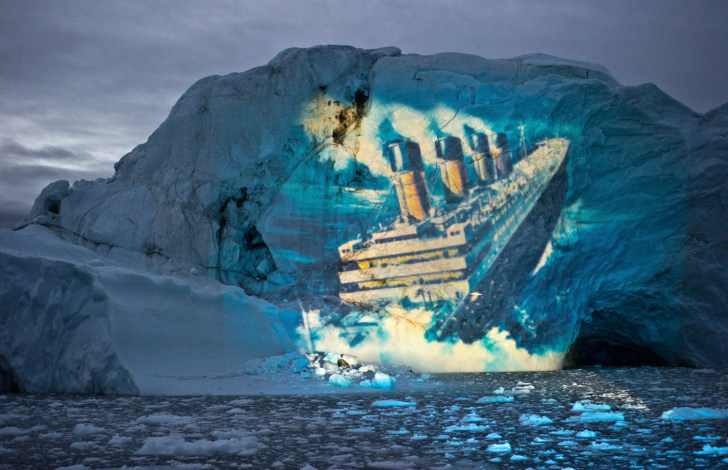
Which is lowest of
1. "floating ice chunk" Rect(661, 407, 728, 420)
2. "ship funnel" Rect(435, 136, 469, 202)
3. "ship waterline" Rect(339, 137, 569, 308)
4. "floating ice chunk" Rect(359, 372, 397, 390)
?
"floating ice chunk" Rect(359, 372, 397, 390)

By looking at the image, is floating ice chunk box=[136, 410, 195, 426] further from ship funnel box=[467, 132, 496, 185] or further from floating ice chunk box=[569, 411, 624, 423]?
ship funnel box=[467, 132, 496, 185]

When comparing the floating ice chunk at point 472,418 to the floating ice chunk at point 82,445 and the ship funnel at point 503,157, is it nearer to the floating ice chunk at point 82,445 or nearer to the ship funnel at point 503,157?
the floating ice chunk at point 82,445

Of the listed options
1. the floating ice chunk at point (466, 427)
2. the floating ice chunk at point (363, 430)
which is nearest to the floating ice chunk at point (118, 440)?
the floating ice chunk at point (363, 430)

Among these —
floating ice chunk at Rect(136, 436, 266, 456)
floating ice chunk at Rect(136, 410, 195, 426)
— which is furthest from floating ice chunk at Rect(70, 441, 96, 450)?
floating ice chunk at Rect(136, 410, 195, 426)

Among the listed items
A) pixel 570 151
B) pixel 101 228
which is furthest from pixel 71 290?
pixel 570 151

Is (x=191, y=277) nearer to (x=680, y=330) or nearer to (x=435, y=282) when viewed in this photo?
(x=435, y=282)

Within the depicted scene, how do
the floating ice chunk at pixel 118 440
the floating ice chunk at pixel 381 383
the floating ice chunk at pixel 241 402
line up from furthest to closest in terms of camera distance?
the floating ice chunk at pixel 381 383 → the floating ice chunk at pixel 241 402 → the floating ice chunk at pixel 118 440
